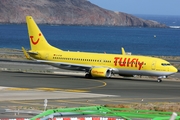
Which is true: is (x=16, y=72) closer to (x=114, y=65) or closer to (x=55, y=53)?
(x=55, y=53)

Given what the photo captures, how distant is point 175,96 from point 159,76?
1371cm

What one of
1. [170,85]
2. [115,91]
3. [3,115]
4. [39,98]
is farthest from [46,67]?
[3,115]

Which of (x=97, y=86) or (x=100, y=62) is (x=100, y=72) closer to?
(x=100, y=62)

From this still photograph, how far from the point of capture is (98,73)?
6144 cm

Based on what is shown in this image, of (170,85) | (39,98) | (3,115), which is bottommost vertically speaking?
(3,115)

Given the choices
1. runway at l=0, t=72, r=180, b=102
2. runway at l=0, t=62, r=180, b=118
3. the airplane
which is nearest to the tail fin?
the airplane

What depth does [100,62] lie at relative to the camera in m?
62.9

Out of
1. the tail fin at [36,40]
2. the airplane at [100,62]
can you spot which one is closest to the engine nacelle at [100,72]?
the airplane at [100,62]

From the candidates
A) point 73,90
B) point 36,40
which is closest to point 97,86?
point 73,90

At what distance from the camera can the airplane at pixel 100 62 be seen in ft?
199

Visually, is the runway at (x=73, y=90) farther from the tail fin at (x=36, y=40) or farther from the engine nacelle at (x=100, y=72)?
the tail fin at (x=36, y=40)

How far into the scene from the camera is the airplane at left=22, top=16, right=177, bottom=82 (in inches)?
2386

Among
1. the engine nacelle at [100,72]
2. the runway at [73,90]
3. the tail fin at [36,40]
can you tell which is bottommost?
the runway at [73,90]

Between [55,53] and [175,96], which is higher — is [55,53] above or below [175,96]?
above
